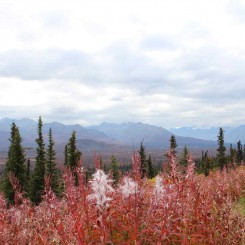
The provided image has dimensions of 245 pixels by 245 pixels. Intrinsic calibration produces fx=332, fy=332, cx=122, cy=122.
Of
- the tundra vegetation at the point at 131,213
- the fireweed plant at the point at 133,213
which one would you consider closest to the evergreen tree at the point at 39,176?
the tundra vegetation at the point at 131,213

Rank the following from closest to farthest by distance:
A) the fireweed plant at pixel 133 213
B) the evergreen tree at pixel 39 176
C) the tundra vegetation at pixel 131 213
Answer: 1. the tundra vegetation at pixel 131 213
2. the fireweed plant at pixel 133 213
3. the evergreen tree at pixel 39 176

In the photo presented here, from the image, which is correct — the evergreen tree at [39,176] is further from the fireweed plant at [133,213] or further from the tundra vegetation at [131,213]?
the fireweed plant at [133,213]

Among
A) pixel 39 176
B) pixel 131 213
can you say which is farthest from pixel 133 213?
pixel 39 176

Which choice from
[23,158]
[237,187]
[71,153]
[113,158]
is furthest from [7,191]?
[237,187]

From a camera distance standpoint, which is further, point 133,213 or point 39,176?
point 39,176

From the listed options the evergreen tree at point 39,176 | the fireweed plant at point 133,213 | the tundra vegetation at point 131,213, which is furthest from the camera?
the evergreen tree at point 39,176

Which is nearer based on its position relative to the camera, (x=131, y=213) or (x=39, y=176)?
(x=131, y=213)

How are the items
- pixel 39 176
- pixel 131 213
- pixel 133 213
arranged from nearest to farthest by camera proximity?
1. pixel 131 213
2. pixel 133 213
3. pixel 39 176

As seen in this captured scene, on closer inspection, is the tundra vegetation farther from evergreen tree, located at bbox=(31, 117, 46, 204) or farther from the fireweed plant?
evergreen tree, located at bbox=(31, 117, 46, 204)

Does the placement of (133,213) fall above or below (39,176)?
above

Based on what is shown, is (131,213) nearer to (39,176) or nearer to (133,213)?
(133,213)

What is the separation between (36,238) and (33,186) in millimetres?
41525

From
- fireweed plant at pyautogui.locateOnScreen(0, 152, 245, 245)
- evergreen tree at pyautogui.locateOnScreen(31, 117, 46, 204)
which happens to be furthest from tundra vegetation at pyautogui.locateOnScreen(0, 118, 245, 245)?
evergreen tree at pyautogui.locateOnScreen(31, 117, 46, 204)

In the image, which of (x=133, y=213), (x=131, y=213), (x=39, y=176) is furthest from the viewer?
(x=39, y=176)
